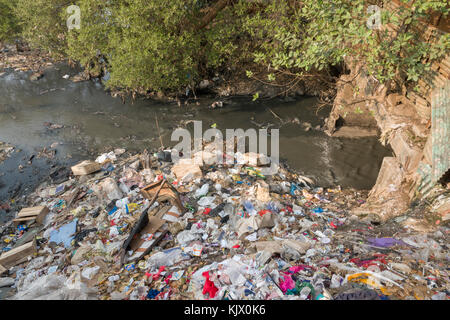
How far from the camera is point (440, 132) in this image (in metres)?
4.04

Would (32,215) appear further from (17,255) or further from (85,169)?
(85,169)

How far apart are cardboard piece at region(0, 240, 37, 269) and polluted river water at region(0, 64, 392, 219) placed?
1.99 meters

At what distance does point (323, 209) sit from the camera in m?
4.97

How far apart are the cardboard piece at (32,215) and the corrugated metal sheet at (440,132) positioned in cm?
665

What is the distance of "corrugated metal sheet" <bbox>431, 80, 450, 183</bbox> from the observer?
3.92 m

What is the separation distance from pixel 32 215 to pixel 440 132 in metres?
6.94

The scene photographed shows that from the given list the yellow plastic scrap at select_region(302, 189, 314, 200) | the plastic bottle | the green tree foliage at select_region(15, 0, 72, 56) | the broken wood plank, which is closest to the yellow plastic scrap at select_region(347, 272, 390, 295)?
the yellow plastic scrap at select_region(302, 189, 314, 200)

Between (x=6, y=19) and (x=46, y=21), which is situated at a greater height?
(x=6, y=19)

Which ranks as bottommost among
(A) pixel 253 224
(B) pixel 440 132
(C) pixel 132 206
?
(C) pixel 132 206

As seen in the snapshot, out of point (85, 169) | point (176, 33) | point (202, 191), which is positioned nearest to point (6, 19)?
point (176, 33)

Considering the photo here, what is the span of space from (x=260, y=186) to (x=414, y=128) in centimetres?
304

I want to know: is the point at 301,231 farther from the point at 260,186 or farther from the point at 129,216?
the point at 129,216

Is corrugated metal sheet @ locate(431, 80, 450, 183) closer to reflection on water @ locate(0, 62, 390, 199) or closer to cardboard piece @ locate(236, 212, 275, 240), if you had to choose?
reflection on water @ locate(0, 62, 390, 199)

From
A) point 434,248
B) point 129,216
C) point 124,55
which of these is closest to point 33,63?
point 124,55
